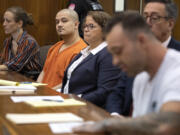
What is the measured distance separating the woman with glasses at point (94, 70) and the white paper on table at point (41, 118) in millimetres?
982

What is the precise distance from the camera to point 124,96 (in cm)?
270

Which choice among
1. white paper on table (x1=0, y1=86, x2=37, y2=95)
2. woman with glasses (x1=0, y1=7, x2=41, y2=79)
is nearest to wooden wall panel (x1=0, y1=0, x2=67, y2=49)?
woman with glasses (x1=0, y1=7, x2=41, y2=79)

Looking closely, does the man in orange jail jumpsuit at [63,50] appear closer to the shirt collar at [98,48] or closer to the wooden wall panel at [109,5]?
the shirt collar at [98,48]

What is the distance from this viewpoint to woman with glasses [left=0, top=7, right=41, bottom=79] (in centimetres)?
475

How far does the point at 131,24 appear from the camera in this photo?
5.35 feet

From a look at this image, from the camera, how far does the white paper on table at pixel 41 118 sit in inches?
76.4

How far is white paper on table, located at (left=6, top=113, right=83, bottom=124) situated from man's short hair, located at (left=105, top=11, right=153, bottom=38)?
0.57 m

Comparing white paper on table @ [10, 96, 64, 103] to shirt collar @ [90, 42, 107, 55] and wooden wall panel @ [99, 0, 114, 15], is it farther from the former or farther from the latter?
wooden wall panel @ [99, 0, 114, 15]

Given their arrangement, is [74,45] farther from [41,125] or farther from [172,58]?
[172,58]

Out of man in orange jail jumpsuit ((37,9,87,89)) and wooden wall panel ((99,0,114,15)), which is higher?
wooden wall panel ((99,0,114,15))

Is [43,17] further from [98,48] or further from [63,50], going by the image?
[98,48]

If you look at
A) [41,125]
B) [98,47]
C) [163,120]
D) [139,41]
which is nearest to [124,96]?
[98,47]

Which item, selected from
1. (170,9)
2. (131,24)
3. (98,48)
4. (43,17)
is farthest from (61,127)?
(43,17)

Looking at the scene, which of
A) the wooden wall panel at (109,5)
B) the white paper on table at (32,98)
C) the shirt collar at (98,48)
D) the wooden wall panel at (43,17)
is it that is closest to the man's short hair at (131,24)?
the white paper on table at (32,98)
